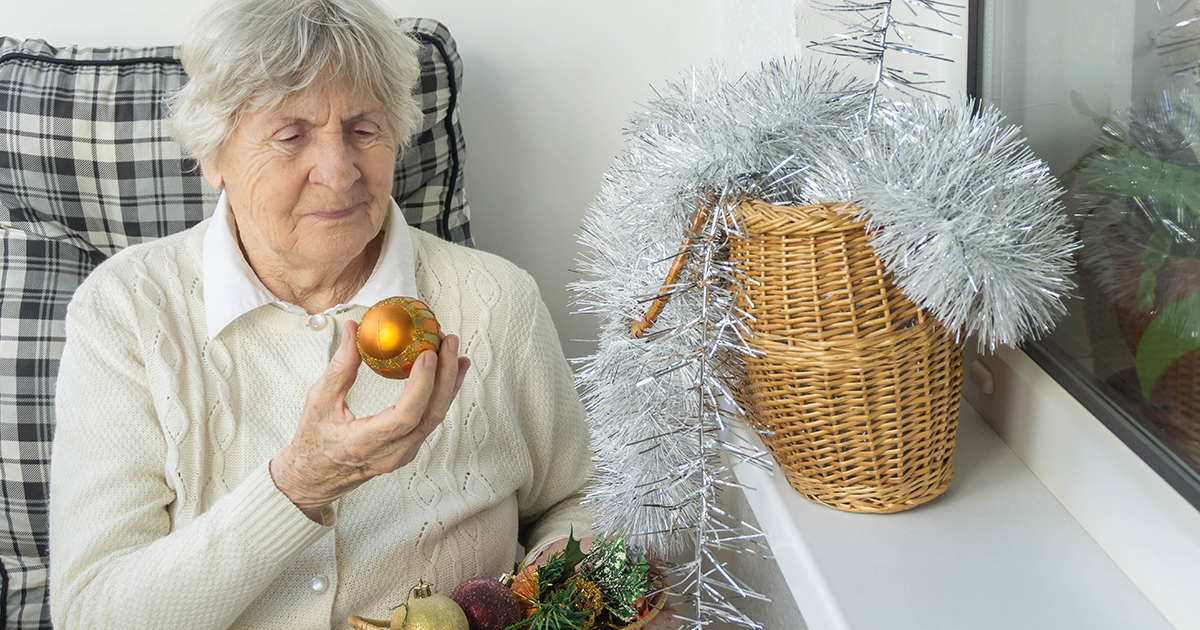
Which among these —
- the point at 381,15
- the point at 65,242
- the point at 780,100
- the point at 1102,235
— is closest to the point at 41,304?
the point at 65,242

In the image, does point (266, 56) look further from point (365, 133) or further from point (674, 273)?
point (674, 273)

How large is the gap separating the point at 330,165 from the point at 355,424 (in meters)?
0.36

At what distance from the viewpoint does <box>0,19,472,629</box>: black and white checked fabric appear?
1242 mm

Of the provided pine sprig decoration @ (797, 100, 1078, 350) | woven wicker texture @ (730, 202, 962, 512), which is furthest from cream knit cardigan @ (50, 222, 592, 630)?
pine sprig decoration @ (797, 100, 1078, 350)

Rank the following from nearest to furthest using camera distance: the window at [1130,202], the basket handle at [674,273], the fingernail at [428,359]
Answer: the window at [1130,202] < the basket handle at [674,273] < the fingernail at [428,359]

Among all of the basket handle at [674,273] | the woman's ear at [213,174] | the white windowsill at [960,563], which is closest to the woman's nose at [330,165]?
the woman's ear at [213,174]

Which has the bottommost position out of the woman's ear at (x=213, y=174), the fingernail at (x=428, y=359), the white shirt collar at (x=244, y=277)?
the fingernail at (x=428, y=359)

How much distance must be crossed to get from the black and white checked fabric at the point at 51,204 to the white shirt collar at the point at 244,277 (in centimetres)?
23

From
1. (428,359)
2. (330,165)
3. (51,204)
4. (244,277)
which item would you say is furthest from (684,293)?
(51,204)

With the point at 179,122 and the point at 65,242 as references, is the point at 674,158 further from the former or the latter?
the point at 65,242

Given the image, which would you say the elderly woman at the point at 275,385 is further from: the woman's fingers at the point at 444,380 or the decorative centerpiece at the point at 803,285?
the decorative centerpiece at the point at 803,285

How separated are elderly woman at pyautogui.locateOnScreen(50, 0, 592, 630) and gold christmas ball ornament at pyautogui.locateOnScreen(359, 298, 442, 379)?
0.02 m

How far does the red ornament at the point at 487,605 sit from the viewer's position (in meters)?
0.88

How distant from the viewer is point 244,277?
1.09 m
